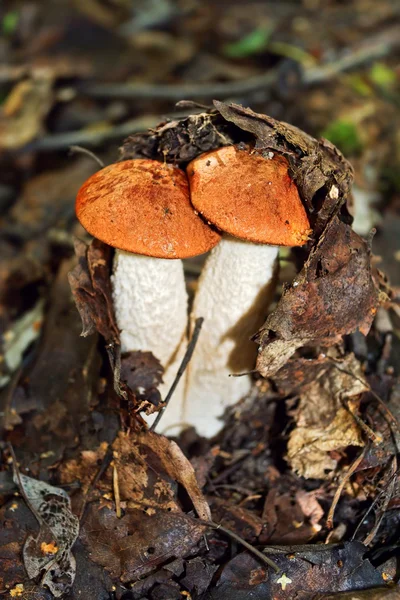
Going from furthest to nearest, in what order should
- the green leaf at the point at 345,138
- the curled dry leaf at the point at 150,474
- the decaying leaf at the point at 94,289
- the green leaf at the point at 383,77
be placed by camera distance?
the green leaf at the point at 383,77
the green leaf at the point at 345,138
the decaying leaf at the point at 94,289
the curled dry leaf at the point at 150,474

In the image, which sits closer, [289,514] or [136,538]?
[136,538]

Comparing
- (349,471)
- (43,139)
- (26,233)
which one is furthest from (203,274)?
(43,139)

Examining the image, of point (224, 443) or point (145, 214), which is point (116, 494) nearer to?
point (224, 443)

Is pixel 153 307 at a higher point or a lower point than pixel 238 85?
higher

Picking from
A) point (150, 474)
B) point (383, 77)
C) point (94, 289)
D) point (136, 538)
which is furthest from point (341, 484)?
point (383, 77)

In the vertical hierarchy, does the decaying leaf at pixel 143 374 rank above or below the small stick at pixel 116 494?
above

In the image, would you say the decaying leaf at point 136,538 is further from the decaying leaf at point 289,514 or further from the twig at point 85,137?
the twig at point 85,137

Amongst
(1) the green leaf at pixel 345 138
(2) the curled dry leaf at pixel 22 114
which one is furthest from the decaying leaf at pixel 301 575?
(2) the curled dry leaf at pixel 22 114
